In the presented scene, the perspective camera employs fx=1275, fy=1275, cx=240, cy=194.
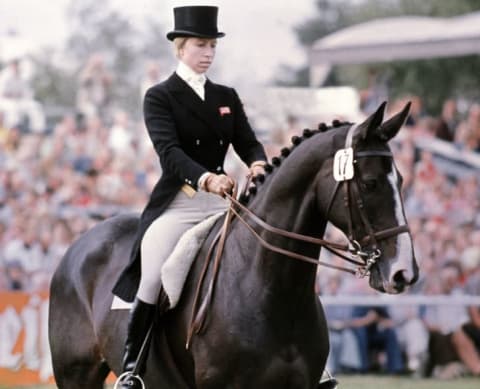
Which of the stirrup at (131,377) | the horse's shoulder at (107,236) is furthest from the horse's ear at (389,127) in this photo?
the horse's shoulder at (107,236)

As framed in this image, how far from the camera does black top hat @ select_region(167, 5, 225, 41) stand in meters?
7.93

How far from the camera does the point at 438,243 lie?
655 inches

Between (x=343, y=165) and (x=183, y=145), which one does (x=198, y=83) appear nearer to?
(x=183, y=145)

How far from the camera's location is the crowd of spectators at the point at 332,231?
15.5 meters

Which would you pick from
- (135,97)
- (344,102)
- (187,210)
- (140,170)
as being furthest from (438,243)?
(135,97)

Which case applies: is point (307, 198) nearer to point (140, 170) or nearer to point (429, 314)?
point (429, 314)

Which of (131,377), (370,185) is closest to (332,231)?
(131,377)

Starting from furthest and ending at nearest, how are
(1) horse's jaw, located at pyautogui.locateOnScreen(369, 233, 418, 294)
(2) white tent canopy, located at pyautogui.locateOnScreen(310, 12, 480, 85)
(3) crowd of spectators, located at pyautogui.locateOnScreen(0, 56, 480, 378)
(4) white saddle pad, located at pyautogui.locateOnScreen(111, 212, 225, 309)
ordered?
(2) white tent canopy, located at pyautogui.locateOnScreen(310, 12, 480, 85), (3) crowd of spectators, located at pyautogui.locateOnScreen(0, 56, 480, 378), (4) white saddle pad, located at pyautogui.locateOnScreen(111, 212, 225, 309), (1) horse's jaw, located at pyautogui.locateOnScreen(369, 233, 418, 294)

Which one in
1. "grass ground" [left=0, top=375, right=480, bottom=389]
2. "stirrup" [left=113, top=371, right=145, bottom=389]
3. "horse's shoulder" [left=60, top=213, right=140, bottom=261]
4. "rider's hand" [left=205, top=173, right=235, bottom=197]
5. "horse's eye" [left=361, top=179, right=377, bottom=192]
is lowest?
"grass ground" [left=0, top=375, right=480, bottom=389]

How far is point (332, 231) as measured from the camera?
16.8 meters

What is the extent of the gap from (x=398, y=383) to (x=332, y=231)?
2884 millimetres

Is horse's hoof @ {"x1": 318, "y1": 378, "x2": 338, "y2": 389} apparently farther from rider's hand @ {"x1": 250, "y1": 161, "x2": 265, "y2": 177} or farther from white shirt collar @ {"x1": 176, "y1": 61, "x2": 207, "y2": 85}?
white shirt collar @ {"x1": 176, "y1": 61, "x2": 207, "y2": 85}

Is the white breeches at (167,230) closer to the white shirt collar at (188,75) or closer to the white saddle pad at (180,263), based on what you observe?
the white saddle pad at (180,263)

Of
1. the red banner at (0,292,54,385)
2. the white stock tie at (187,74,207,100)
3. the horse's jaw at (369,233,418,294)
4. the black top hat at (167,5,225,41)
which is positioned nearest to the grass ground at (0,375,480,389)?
the red banner at (0,292,54,385)
